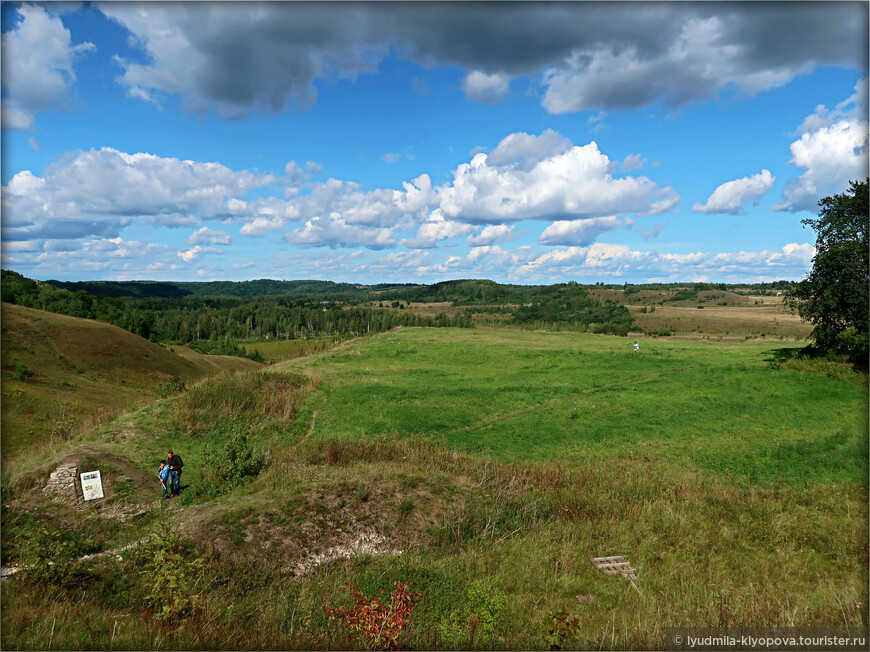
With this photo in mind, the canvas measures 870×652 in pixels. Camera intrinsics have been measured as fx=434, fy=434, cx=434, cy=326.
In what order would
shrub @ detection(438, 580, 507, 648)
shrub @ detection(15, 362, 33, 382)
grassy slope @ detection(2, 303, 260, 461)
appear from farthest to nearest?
1. shrub @ detection(15, 362, 33, 382)
2. grassy slope @ detection(2, 303, 260, 461)
3. shrub @ detection(438, 580, 507, 648)

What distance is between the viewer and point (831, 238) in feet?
110

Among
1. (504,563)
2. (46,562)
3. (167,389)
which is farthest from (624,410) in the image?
(167,389)

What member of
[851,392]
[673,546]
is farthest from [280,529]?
[851,392]

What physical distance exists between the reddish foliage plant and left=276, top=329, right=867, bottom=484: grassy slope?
13.9 metres

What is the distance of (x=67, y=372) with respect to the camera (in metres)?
54.2

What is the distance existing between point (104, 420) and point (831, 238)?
51.9 m

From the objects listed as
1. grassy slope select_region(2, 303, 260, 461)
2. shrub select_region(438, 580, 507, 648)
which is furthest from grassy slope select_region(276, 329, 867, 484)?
grassy slope select_region(2, 303, 260, 461)

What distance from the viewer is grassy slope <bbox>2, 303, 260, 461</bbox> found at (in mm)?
31062

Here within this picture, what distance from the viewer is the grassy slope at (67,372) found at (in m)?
31.1

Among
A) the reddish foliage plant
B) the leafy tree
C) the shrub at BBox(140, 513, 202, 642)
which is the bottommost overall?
the reddish foliage plant

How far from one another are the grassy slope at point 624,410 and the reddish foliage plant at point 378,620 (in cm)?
1392

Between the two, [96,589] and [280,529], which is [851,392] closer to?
[280,529]

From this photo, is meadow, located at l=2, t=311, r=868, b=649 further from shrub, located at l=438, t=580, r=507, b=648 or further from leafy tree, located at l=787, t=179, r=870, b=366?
leafy tree, located at l=787, t=179, r=870, b=366

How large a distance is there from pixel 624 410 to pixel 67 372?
6376 cm
